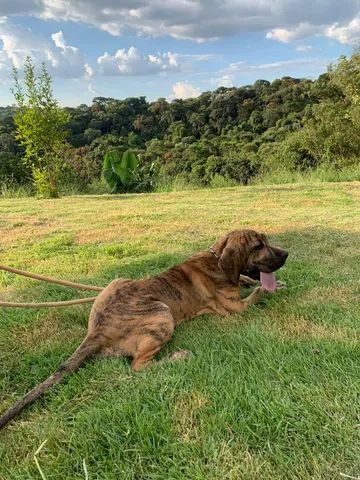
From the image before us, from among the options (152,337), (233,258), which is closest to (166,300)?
(152,337)

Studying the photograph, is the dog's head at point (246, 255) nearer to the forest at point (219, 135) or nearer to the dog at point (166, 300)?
the dog at point (166, 300)

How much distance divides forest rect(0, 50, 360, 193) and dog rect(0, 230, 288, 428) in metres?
11.9

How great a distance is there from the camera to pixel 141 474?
2.15 metres

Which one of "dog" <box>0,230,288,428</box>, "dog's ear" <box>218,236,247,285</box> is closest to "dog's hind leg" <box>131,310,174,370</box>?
"dog" <box>0,230,288,428</box>

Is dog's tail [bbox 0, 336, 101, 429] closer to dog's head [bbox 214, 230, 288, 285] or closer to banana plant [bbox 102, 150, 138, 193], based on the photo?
dog's head [bbox 214, 230, 288, 285]

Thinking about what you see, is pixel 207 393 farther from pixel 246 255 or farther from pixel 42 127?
pixel 42 127

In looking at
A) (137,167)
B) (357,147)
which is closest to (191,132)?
(357,147)

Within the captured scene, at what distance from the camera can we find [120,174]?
16656 millimetres

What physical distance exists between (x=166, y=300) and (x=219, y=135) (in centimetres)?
3462

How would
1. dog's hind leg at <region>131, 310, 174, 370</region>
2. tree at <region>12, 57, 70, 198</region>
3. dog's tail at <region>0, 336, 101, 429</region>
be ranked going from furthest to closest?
tree at <region>12, 57, 70, 198</region>, dog's hind leg at <region>131, 310, 174, 370</region>, dog's tail at <region>0, 336, 101, 429</region>

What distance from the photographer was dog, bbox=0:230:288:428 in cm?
315

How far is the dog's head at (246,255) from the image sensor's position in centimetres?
409

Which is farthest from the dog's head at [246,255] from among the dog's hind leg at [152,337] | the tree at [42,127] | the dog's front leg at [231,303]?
the tree at [42,127]

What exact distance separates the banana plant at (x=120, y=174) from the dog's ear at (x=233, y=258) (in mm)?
12812
